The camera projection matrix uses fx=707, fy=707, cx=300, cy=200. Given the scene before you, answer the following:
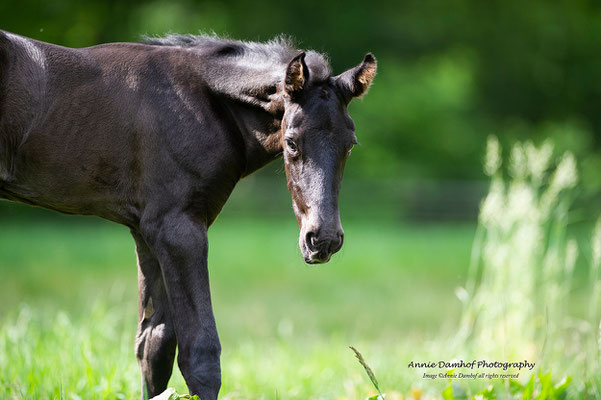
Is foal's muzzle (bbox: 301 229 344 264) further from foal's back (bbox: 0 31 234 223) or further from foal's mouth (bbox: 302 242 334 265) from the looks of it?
foal's back (bbox: 0 31 234 223)

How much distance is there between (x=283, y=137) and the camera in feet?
10.2

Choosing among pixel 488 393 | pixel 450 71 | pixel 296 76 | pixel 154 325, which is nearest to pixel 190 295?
pixel 154 325

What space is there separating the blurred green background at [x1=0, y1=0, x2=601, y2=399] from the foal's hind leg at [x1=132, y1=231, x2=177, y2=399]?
222 millimetres

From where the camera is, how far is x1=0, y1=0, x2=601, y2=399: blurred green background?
15.6ft

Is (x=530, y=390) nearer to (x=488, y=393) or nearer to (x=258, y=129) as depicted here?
(x=488, y=393)

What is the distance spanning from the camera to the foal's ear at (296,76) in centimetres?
302

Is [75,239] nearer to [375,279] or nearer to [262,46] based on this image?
[375,279]

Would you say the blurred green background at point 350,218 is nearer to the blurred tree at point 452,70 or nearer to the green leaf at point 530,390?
the blurred tree at point 452,70

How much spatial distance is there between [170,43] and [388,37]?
63.4 ft

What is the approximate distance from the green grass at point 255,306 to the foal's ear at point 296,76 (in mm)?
1459

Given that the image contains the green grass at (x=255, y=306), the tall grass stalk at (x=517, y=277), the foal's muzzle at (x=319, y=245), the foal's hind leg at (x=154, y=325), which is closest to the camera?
the foal's muzzle at (x=319, y=245)

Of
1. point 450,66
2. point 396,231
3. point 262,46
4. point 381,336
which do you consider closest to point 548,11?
point 450,66

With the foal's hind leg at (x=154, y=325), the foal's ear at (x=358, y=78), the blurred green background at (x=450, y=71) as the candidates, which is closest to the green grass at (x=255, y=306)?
the foal's hind leg at (x=154, y=325)

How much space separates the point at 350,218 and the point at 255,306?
8.99 meters
